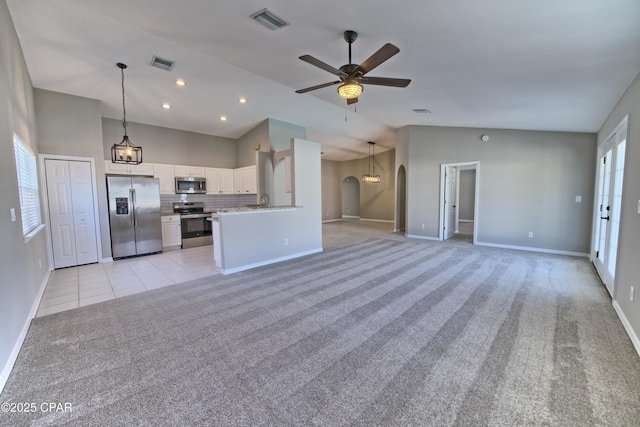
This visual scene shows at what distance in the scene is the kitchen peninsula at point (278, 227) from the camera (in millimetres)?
4391

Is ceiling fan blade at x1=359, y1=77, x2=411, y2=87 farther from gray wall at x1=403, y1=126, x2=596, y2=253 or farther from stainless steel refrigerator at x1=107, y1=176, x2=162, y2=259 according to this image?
stainless steel refrigerator at x1=107, y1=176, x2=162, y2=259

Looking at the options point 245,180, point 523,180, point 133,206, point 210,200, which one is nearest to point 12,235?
point 133,206

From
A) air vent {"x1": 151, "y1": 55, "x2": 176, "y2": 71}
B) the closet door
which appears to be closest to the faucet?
air vent {"x1": 151, "y1": 55, "x2": 176, "y2": 71}

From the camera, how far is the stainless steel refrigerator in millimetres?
5266

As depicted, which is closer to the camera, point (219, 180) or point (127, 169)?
point (127, 169)

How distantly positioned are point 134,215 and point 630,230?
24.8 feet

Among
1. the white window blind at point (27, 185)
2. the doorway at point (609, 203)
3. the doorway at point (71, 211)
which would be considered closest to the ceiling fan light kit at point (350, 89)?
the doorway at point (609, 203)

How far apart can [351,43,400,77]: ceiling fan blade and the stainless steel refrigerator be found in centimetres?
500

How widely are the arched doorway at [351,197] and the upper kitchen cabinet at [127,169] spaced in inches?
333

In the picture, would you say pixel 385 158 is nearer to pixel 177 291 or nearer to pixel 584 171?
pixel 584 171

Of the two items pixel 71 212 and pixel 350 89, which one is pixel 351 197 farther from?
pixel 71 212

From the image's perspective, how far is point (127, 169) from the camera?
229 inches

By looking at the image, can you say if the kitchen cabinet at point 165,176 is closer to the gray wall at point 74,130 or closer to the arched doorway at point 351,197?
the gray wall at point 74,130

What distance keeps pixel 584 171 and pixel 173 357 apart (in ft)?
24.0
